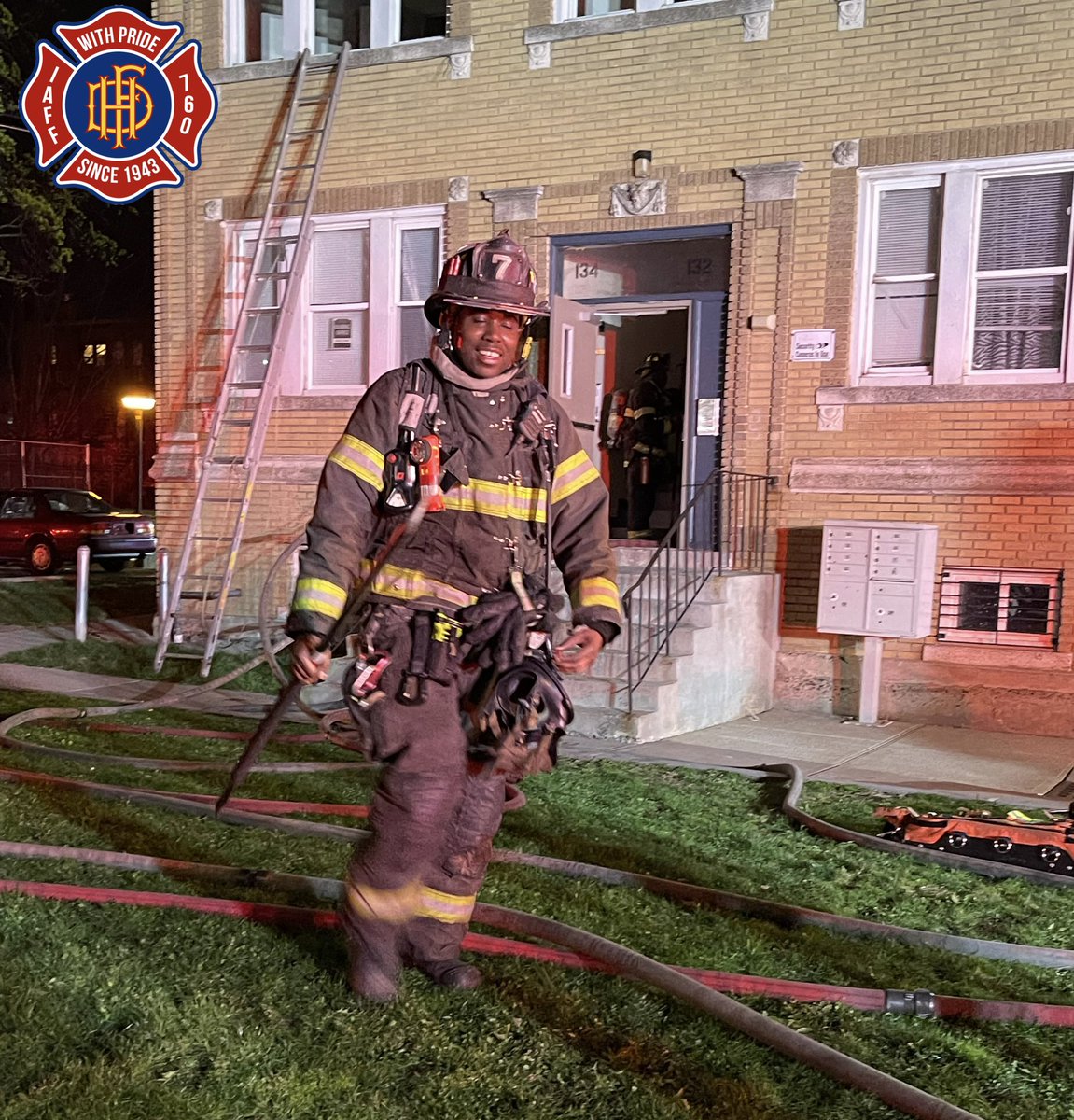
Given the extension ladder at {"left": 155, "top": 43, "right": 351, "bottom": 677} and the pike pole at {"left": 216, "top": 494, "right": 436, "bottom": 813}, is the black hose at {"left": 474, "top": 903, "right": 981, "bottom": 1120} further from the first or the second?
the extension ladder at {"left": 155, "top": 43, "right": 351, "bottom": 677}

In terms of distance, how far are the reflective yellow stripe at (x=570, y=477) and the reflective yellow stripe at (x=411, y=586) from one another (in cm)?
47

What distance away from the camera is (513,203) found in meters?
10.1

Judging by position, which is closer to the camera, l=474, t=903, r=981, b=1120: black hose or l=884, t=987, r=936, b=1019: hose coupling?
l=474, t=903, r=981, b=1120: black hose

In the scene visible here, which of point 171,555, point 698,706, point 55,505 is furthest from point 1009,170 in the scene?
point 55,505

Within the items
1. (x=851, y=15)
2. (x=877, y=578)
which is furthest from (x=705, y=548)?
(x=851, y=15)

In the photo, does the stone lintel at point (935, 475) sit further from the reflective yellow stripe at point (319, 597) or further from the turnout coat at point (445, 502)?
the reflective yellow stripe at point (319, 597)

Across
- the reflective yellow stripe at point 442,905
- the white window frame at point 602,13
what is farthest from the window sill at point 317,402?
the reflective yellow stripe at point 442,905

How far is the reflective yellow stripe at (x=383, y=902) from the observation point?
3.07 m

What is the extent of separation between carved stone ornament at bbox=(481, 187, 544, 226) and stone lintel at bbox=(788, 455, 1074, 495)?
336 centimetres

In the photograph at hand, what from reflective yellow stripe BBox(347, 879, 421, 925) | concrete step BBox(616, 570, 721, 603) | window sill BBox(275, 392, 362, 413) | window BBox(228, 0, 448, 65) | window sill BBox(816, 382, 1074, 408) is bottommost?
reflective yellow stripe BBox(347, 879, 421, 925)

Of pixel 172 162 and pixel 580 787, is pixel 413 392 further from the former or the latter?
pixel 172 162

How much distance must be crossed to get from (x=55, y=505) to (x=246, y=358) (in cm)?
1065

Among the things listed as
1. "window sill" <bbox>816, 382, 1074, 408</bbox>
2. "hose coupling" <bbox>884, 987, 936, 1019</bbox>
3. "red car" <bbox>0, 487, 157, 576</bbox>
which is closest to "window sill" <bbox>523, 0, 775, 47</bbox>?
"window sill" <bbox>816, 382, 1074, 408</bbox>

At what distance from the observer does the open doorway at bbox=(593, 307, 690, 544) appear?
1032cm
